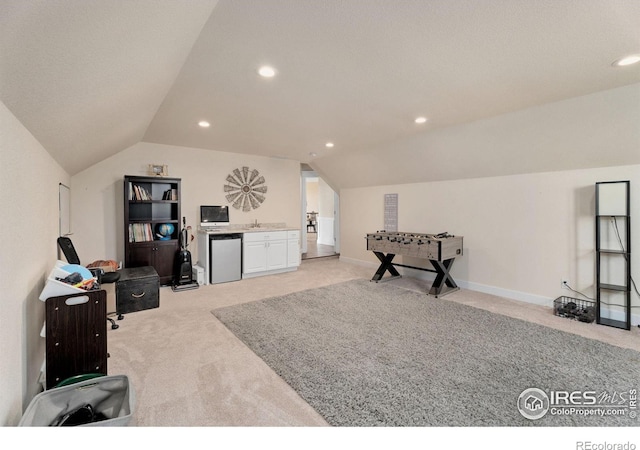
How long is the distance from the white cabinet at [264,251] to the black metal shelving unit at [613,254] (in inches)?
175

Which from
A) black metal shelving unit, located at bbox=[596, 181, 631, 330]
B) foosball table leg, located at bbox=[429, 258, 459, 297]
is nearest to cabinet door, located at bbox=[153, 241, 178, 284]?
foosball table leg, located at bbox=[429, 258, 459, 297]

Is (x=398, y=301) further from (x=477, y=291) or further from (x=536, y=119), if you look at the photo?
(x=536, y=119)

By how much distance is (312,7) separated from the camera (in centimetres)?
157

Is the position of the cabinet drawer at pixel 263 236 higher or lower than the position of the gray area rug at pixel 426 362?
higher

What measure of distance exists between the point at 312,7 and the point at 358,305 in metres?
3.09

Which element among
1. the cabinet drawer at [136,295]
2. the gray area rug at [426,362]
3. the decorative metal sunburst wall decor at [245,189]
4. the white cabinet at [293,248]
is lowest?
the gray area rug at [426,362]

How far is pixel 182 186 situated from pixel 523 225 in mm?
5310

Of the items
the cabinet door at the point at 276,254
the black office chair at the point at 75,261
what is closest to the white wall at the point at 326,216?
the cabinet door at the point at 276,254

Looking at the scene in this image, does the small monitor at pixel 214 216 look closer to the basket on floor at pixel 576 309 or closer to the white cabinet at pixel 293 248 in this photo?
the white cabinet at pixel 293 248

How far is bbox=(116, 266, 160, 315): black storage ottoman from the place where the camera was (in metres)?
3.34

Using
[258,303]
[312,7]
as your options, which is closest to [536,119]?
[312,7]

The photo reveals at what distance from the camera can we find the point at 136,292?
11.2ft

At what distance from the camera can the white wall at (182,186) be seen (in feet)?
14.0

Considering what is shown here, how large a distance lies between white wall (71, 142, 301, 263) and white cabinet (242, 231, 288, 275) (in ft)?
2.42
